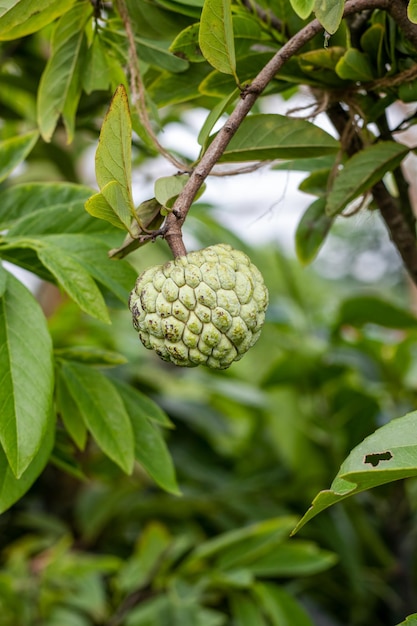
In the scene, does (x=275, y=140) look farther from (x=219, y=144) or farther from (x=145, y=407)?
(x=145, y=407)

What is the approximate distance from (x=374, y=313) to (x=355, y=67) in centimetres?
97

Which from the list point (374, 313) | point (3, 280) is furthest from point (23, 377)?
point (374, 313)

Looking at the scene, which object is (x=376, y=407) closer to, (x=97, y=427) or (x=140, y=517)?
(x=140, y=517)

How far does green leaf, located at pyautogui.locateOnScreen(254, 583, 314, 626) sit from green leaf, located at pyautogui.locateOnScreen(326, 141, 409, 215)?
85cm

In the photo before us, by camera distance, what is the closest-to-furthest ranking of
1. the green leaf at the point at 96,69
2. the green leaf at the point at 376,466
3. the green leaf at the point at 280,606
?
the green leaf at the point at 376,466
the green leaf at the point at 96,69
the green leaf at the point at 280,606

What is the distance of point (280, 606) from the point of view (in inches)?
53.7

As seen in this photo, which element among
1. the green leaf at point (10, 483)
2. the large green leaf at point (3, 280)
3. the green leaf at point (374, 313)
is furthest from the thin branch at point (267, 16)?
the green leaf at point (374, 313)

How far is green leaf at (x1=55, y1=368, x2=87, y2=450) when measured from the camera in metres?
0.95

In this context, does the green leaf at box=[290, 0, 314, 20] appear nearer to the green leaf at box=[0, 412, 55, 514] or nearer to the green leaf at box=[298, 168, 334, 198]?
the green leaf at box=[298, 168, 334, 198]

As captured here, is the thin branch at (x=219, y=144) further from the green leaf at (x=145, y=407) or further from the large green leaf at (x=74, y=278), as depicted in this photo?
the green leaf at (x=145, y=407)

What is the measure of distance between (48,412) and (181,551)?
87 centimetres

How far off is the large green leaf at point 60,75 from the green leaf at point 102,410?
307 mm

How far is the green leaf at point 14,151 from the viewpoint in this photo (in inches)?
39.8

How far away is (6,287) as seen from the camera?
81 centimetres
